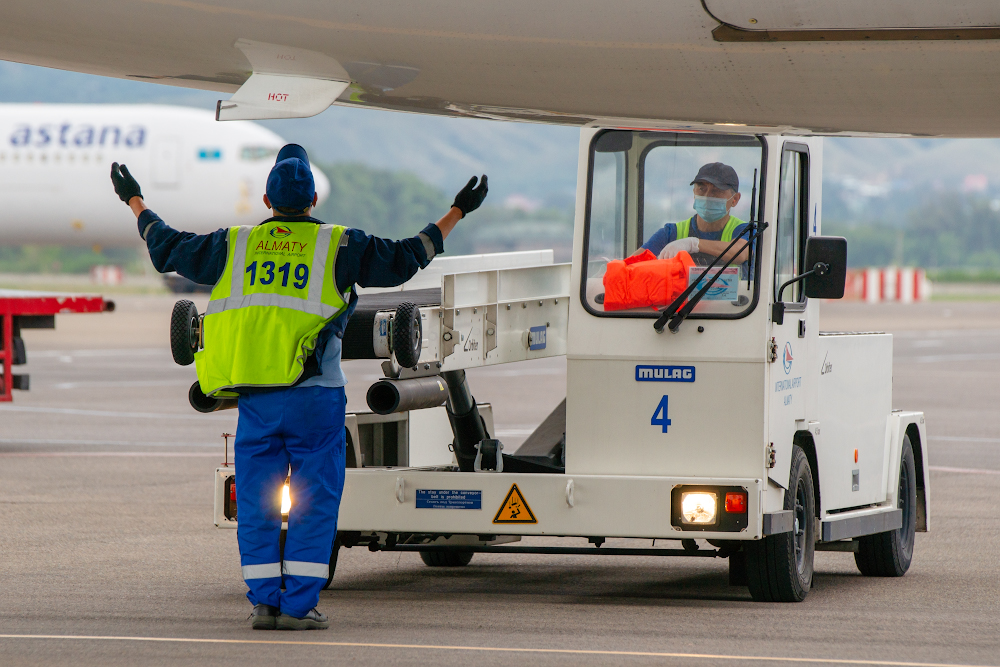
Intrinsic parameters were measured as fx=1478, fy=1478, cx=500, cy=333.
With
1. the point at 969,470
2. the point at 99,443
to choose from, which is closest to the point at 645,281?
the point at 969,470

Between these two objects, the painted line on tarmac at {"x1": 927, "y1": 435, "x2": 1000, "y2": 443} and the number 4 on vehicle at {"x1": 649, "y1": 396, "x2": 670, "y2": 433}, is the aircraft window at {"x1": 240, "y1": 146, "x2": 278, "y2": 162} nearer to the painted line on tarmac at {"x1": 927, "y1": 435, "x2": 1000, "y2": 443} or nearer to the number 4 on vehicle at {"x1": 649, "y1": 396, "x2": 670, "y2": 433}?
the painted line on tarmac at {"x1": 927, "y1": 435, "x2": 1000, "y2": 443}

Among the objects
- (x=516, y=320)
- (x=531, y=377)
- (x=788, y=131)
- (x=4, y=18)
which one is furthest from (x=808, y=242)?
(x=531, y=377)

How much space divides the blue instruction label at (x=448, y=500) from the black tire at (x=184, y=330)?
1349mm

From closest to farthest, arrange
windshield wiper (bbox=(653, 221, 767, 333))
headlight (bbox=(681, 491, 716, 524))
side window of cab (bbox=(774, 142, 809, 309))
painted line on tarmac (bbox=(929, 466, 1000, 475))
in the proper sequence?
headlight (bbox=(681, 491, 716, 524)), windshield wiper (bbox=(653, 221, 767, 333)), side window of cab (bbox=(774, 142, 809, 309)), painted line on tarmac (bbox=(929, 466, 1000, 475))

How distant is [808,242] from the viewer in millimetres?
7242

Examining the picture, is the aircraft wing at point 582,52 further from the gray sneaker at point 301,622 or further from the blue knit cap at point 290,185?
the gray sneaker at point 301,622

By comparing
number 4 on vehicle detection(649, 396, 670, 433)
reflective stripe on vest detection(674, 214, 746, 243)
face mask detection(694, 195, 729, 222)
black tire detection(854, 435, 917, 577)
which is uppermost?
face mask detection(694, 195, 729, 222)

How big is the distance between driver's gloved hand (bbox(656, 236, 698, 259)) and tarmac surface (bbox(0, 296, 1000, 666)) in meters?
1.76

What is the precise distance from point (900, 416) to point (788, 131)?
315cm

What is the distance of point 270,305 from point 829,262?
2684mm

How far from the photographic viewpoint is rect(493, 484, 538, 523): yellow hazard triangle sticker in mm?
7164

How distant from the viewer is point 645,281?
737 cm

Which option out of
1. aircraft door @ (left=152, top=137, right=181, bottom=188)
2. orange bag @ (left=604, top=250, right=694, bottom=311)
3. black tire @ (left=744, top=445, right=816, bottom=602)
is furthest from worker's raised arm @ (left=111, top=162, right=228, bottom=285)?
aircraft door @ (left=152, top=137, right=181, bottom=188)

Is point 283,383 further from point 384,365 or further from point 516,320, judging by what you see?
point 516,320
